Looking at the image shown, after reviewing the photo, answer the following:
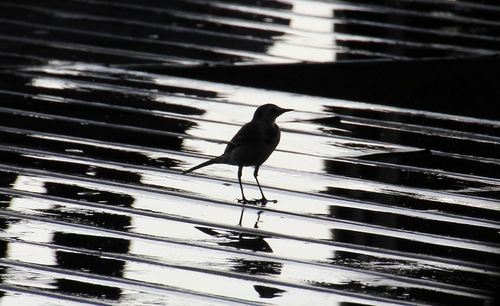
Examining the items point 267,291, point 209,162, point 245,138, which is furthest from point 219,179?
point 267,291

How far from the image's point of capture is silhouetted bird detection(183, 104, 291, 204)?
16.3 feet

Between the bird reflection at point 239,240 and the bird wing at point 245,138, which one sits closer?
the bird reflection at point 239,240

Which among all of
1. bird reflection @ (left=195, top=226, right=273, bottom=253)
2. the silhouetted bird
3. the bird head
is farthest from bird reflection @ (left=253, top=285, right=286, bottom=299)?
the bird head

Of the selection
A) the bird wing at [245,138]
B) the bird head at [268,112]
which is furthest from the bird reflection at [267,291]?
the bird head at [268,112]

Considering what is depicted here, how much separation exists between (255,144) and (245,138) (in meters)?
0.10

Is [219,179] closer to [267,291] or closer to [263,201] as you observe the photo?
[263,201]

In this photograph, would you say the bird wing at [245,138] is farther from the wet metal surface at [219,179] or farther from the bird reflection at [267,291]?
the bird reflection at [267,291]

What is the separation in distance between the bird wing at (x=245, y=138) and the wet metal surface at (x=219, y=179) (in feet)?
0.54

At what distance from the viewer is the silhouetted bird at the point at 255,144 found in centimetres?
497

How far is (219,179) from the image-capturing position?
5141 mm

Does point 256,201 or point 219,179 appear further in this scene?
point 219,179

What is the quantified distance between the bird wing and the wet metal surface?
Result: 16 centimetres

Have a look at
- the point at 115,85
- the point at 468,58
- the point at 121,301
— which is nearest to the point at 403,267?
the point at 121,301

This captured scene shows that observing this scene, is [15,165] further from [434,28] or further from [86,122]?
[434,28]
